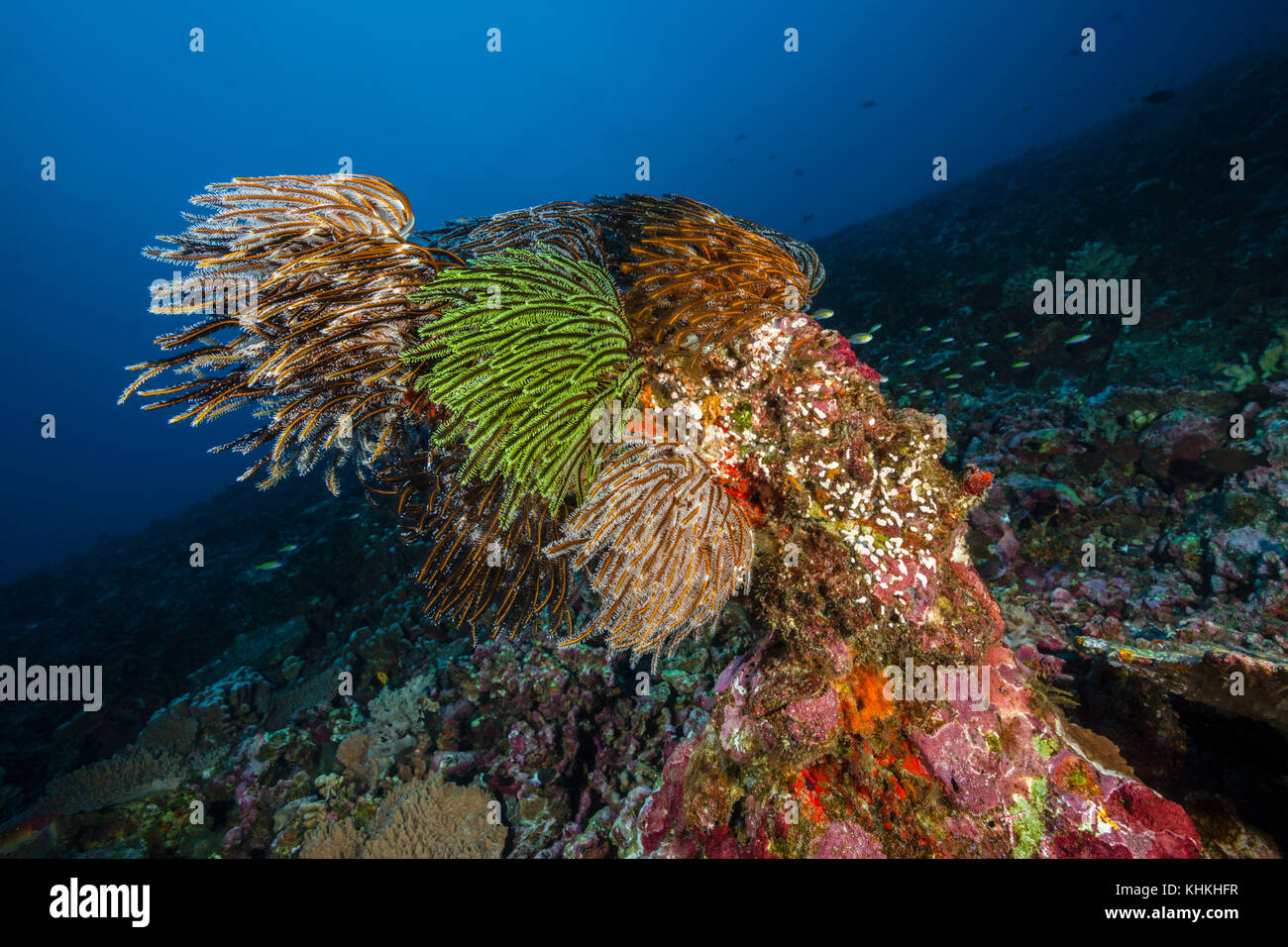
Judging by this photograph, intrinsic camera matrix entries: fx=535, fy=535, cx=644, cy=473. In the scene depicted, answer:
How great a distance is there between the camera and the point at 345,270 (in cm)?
304

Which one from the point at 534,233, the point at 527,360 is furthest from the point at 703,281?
the point at 534,233

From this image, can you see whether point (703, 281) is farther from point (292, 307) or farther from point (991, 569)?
point (991, 569)

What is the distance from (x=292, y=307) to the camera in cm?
293

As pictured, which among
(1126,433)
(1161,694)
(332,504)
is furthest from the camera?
(332,504)

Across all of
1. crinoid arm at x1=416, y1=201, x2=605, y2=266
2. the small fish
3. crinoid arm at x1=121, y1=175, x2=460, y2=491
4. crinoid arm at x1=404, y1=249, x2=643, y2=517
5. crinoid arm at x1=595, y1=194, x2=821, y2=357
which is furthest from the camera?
the small fish

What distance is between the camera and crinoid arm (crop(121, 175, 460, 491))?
116 inches

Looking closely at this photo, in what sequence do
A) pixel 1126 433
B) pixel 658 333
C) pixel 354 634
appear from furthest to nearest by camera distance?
pixel 354 634
pixel 1126 433
pixel 658 333

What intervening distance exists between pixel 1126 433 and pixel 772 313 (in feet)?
28.2

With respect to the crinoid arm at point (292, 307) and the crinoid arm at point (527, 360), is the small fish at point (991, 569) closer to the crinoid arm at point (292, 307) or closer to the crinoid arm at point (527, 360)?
the crinoid arm at point (527, 360)

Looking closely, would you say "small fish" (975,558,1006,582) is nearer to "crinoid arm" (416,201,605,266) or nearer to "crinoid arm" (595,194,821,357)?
"crinoid arm" (595,194,821,357)

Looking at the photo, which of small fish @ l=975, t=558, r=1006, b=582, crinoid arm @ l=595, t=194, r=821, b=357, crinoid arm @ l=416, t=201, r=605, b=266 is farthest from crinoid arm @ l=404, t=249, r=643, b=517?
small fish @ l=975, t=558, r=1006, b=582
